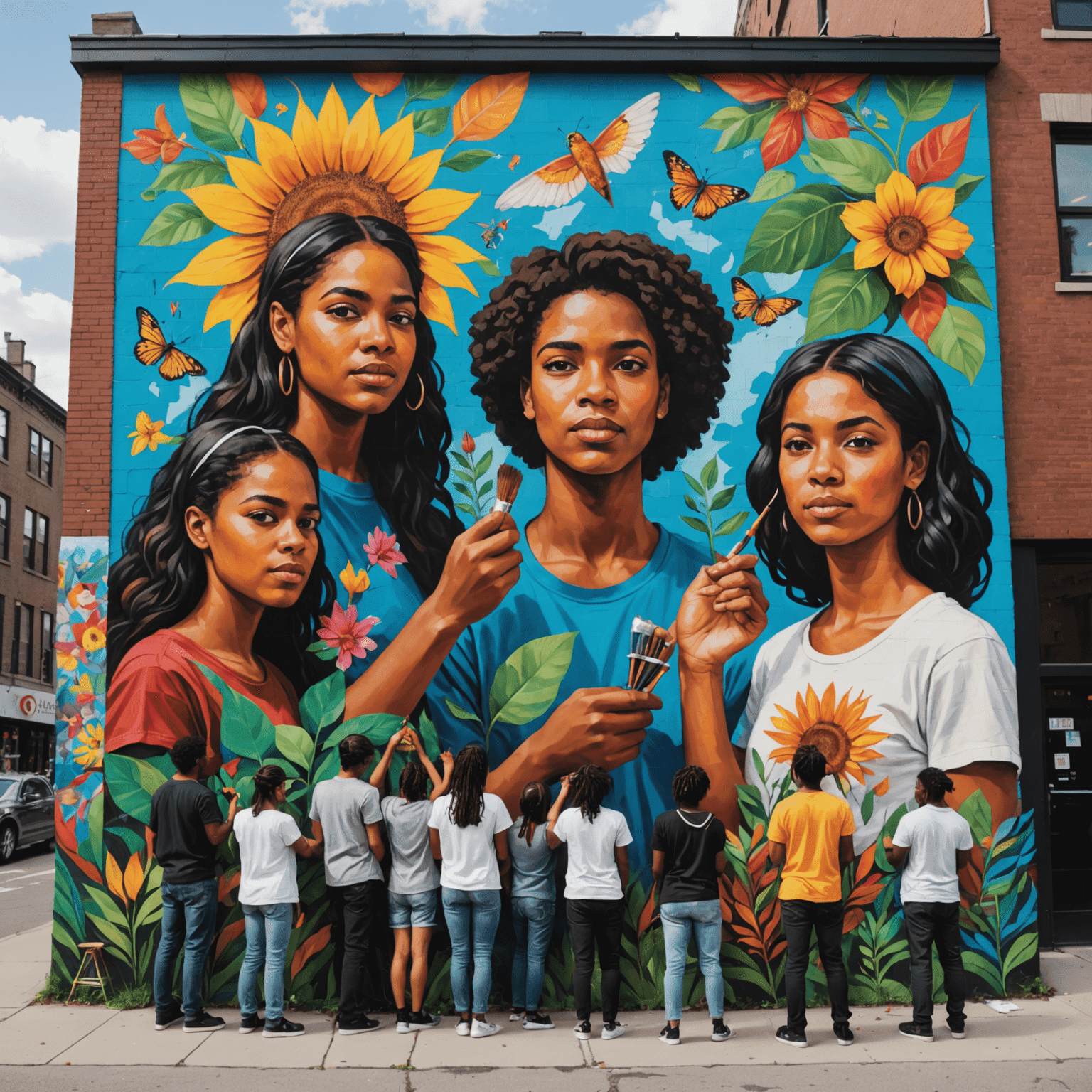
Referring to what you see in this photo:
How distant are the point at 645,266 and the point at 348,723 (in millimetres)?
4948

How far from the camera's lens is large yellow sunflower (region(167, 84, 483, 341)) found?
8641 mm

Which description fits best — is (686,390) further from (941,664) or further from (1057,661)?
(1057,661)

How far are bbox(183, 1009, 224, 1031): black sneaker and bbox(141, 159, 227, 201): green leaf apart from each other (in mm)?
7085

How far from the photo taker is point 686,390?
8.70 metres

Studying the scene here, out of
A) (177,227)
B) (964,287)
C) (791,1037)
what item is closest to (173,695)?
(177,227)

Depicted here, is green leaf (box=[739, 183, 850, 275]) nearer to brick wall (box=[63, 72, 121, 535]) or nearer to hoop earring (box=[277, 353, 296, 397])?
hoop earring (box=[277, 353, 296, 397])

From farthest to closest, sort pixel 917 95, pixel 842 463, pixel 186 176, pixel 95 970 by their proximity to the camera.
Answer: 1. pixel 917 95
2. pixel 186 176
3. pixel 842 463
4. pixel 95 970

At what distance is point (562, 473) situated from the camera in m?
8.55

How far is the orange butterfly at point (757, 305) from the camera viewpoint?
8.77m

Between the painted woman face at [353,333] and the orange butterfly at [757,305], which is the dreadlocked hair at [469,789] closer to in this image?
the painted woman face at [353,333]

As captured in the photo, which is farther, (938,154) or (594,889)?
(938,154)

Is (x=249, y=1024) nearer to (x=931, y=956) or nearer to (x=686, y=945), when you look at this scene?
(x=686, y=945)

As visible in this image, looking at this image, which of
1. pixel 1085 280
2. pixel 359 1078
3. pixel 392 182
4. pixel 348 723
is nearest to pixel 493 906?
pixel 359 1078

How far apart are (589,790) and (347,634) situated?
104 inches
